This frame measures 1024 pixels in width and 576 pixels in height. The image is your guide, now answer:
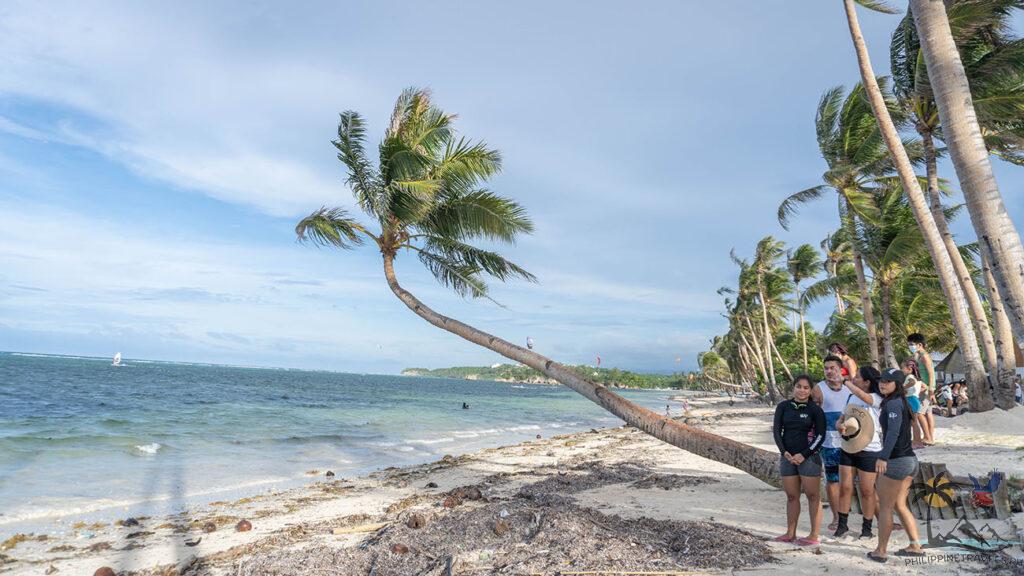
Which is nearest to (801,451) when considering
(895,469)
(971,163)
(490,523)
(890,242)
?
(895,469)

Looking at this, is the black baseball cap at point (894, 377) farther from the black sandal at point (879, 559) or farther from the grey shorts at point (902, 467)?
the black sandal at point (879, 559)

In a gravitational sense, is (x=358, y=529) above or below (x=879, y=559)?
below

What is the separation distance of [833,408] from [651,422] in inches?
76.5

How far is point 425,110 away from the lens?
35.3 ft

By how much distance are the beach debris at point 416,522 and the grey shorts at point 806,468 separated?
3925 millimetres

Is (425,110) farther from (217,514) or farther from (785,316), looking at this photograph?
(785,316)

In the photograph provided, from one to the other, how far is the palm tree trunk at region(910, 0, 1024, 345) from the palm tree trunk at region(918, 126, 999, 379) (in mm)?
9101

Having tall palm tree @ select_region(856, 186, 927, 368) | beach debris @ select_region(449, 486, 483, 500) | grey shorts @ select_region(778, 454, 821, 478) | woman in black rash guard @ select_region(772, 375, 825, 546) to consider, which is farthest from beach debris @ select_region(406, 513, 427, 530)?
tall palm tree @ select_region(856, 186, 927, 368)

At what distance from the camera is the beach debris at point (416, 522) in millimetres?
6363

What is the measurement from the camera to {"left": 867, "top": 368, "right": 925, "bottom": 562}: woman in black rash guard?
15.3 ft

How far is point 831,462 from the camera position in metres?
5.56

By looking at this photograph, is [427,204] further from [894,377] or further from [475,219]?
[894,377]

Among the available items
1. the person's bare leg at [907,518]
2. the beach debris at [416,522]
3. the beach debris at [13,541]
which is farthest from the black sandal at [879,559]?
the beach debris at [13,541]

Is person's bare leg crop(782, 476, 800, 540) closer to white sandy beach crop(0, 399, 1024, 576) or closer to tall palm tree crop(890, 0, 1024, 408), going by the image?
white sandy beach crop(0, 399, 1024, 576)
